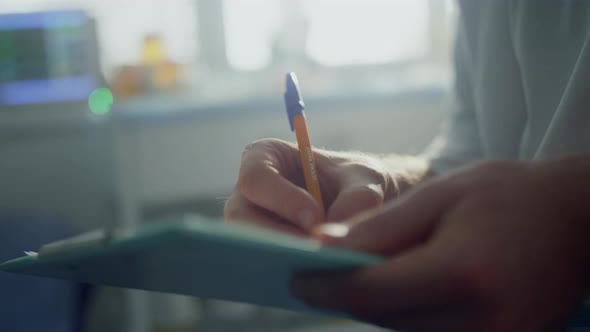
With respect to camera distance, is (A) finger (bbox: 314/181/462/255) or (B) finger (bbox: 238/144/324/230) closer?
(A) finger (bbox: 314/181/462/255)

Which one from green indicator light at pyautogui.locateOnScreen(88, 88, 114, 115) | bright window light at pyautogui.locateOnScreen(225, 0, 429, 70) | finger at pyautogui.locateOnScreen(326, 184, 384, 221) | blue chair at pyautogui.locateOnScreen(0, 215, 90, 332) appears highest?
bright window light at pyautogui.locateOnScreen(225, 0, 429, 70)

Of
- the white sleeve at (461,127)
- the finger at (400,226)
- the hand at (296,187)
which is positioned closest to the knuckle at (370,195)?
the hand at (296,187)

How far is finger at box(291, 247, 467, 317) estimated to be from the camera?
27 cm

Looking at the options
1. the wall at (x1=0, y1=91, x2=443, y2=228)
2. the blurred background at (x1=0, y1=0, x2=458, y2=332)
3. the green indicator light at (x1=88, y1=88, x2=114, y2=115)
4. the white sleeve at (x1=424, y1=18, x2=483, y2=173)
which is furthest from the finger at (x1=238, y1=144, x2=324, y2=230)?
the green indicator light at (x1=88, y1=88, x2=114, y2=115)

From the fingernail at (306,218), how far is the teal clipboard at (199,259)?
5 centimetres

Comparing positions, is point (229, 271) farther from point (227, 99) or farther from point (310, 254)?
point (227, 99)

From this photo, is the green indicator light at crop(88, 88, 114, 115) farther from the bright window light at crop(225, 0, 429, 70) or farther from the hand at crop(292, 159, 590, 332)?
the hand at crop(292, 159, 590, 332)

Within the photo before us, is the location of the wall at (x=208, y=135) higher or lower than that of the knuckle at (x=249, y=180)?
lower

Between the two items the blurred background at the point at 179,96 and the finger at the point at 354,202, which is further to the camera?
the blurred background at the point at 179,96

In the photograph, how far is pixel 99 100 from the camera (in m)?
1.80

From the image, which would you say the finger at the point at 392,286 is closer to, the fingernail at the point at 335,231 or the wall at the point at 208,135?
the fingernail at the point at 335,231

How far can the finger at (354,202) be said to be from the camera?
0.40 meters

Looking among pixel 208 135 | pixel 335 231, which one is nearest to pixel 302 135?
pixel 335 231

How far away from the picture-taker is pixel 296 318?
6.14ft
